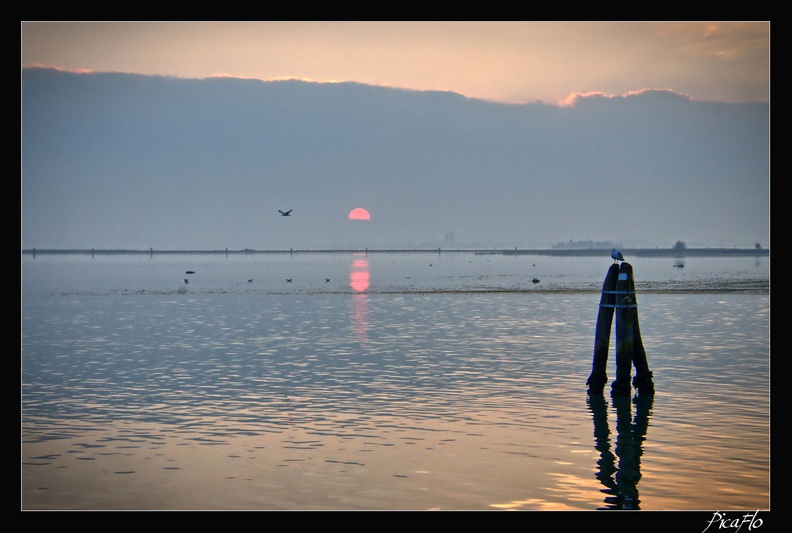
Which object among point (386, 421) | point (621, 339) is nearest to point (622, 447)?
point (386, 421)

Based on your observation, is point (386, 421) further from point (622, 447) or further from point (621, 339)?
point (621, 339)

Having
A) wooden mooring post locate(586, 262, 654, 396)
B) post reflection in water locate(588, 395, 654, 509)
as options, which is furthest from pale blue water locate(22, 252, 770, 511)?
wooden mooring post locate(586, 262, 654, 396)

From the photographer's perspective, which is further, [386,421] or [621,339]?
[621,339]

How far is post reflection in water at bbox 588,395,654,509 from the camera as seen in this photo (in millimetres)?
16562

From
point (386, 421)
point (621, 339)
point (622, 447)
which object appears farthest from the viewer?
point (621, 339)

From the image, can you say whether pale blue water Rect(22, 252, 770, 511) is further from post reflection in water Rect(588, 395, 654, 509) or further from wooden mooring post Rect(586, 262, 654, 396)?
wooden mooring post Rect(586, 262, 654, 396)

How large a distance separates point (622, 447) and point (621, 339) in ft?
21.9

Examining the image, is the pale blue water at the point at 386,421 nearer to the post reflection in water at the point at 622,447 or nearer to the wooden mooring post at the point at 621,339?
the post reflection in water at the point at 622,447

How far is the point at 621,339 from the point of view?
26.6 meters
